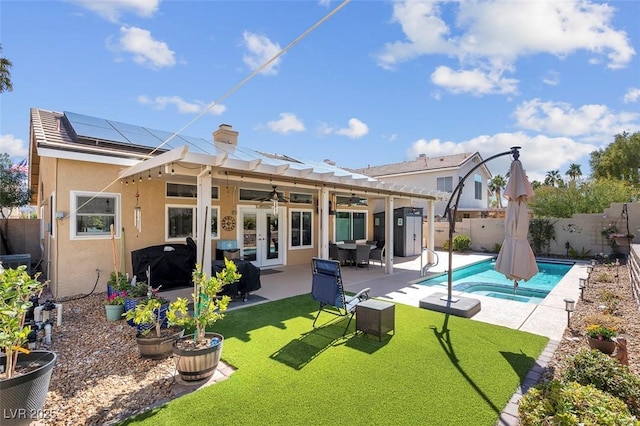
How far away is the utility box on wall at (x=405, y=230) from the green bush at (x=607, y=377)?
11.8 metres

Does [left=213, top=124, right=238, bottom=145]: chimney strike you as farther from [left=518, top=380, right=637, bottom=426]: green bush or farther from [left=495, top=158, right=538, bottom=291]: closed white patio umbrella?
[left=518, top=380, right=637, bottom=426]: green bush

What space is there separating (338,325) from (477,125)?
14323 millimetres

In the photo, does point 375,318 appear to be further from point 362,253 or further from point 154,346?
point 362,253

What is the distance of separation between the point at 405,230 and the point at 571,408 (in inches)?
517

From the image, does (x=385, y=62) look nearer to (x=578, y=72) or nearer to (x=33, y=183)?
(x=578, y=72)

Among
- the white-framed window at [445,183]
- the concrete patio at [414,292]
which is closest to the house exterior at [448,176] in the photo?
the white-framed window at [445,183]

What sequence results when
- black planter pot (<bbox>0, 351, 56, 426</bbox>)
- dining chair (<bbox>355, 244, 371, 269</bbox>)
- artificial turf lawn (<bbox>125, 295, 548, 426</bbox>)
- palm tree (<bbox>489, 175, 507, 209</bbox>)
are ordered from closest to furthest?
black planter pot (<bbox>0, 351, 56, 426</bbox>) < artificial turf lawn (<bbox>125, 295, 548, 426</bbox>) < dining chair (<bbox>355, 244, 371, 269</bbox>) < palm tree (<bbox>489, 175, 507, 209</bbox>)

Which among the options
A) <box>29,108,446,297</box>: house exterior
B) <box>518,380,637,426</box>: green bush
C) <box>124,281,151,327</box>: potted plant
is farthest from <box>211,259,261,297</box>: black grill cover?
<box>518,380,637,426</box>: green bush

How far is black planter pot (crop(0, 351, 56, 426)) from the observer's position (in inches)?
105

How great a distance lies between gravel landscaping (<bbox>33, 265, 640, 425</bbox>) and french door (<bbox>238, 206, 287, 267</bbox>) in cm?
504

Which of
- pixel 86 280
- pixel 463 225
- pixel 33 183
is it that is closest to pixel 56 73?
pixel 86 280

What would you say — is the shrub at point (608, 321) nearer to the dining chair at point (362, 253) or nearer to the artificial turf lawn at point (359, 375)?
the artificial turf lawn at point (359, 375)

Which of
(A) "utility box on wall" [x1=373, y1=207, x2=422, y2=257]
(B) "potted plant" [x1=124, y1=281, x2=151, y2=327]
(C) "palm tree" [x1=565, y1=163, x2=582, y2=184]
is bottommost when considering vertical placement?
(B) "potted plant" [x1=124, y1=281, x2=151, y2=327]

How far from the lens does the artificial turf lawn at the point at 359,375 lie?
3008mm
